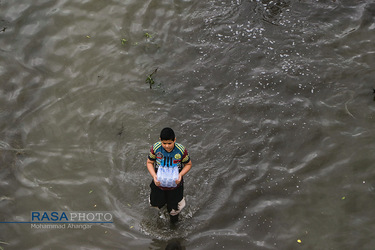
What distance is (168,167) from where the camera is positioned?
5.10 m

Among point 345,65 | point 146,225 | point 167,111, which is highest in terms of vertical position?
point 345,65

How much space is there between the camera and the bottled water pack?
5016 millimetres

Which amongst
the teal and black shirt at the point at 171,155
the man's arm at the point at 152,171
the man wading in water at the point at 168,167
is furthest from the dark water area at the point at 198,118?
the teal and black shirt at the point at 171,155

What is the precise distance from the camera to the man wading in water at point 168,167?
492 cm

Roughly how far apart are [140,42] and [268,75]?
247 centimetres

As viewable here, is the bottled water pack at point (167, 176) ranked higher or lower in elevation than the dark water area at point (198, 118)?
higher

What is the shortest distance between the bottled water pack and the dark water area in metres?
1.09

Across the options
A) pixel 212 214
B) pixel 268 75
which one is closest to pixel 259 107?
pixel 268 75

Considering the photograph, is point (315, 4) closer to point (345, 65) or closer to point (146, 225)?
point (345, 65)

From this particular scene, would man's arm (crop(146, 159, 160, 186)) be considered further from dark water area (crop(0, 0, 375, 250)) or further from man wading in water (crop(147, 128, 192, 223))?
dark water area (crop(0, 0, 375, 250))

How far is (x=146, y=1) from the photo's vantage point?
8.63 metres

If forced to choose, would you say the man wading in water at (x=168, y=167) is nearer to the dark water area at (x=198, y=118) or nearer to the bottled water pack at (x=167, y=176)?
the bottled water pack at (x=167, y=176)

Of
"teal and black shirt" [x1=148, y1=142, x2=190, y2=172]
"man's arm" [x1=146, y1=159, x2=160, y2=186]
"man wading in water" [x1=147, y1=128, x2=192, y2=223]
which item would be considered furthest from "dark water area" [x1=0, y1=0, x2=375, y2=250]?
"teal and black shirt" [x1=148, y1=142, x2=190, y2=172]

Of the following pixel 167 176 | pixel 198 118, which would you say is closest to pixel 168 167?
pixel 167 176
